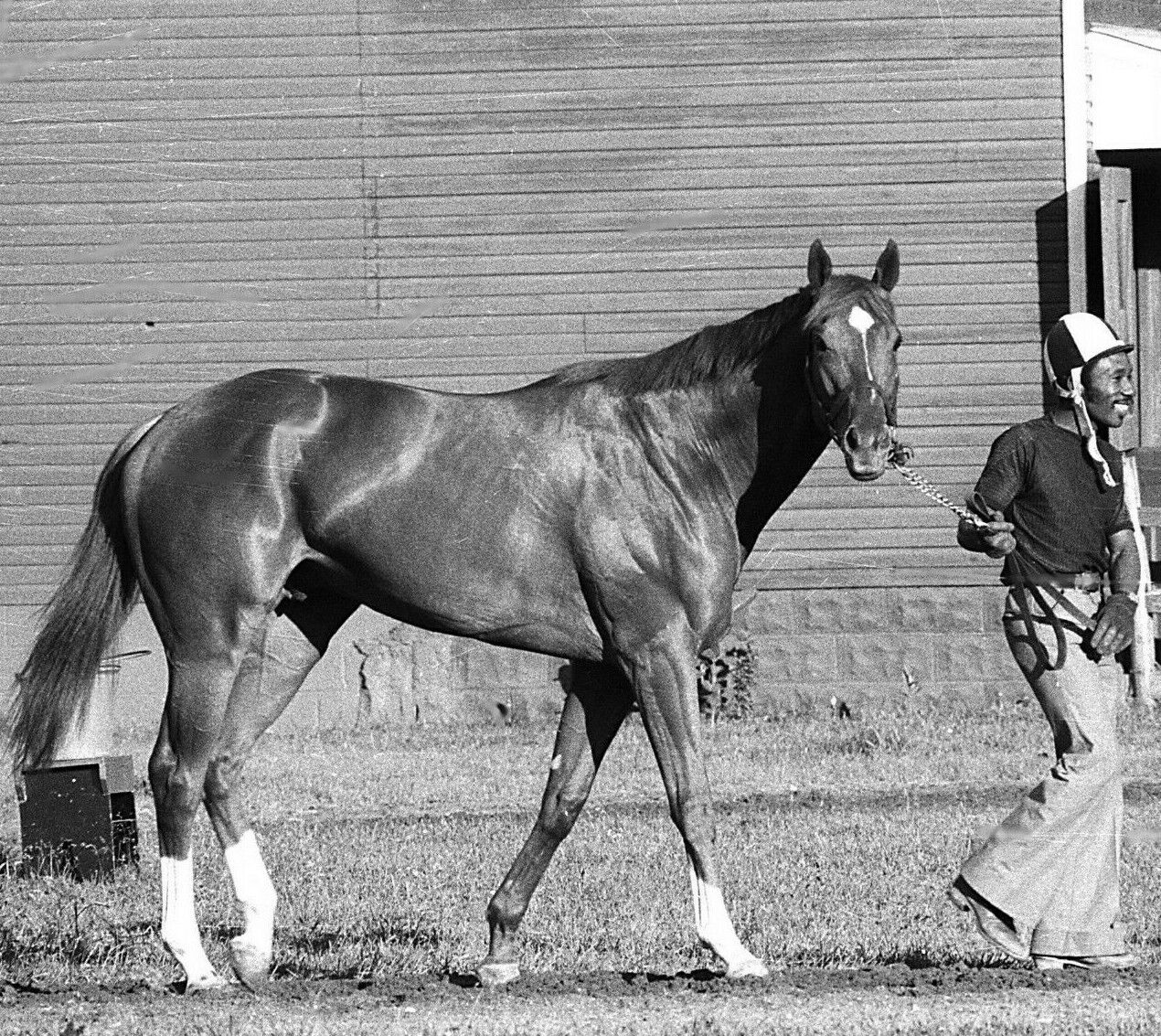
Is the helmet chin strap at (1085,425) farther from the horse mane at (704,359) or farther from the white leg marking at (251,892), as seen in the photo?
the white leg marking at (251,892)

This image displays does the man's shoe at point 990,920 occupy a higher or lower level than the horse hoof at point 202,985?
higher

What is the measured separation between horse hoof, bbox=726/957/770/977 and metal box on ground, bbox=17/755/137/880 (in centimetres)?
374

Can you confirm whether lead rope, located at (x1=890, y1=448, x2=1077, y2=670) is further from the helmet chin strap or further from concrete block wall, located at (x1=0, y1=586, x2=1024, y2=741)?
concrete block wall, located at (x1=0, y1=586, x2=1024, y2=741)

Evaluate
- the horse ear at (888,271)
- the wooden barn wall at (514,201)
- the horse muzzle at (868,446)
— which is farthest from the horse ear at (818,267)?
the wooden barn wall at (514,201)

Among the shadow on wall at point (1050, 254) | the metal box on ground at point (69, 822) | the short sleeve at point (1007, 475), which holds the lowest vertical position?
the metal box on ground at point (69, 822)

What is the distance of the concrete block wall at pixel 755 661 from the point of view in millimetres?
15289

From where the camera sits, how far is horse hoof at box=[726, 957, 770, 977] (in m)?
5.85

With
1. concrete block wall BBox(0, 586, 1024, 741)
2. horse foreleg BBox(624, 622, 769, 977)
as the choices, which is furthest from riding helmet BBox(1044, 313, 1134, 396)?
concrete block wall BBox(0, 586, 1024, 741)

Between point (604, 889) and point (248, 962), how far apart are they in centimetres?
238

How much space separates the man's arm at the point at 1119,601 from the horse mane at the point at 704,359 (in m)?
1.35

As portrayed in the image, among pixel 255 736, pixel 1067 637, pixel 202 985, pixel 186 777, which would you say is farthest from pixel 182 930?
pixel 1067 637

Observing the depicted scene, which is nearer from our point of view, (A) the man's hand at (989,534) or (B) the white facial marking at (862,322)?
(B) the white facial marking at (862,322)

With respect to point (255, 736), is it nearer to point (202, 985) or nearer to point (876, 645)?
point (202, 985)

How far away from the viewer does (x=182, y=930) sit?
19.7ft
